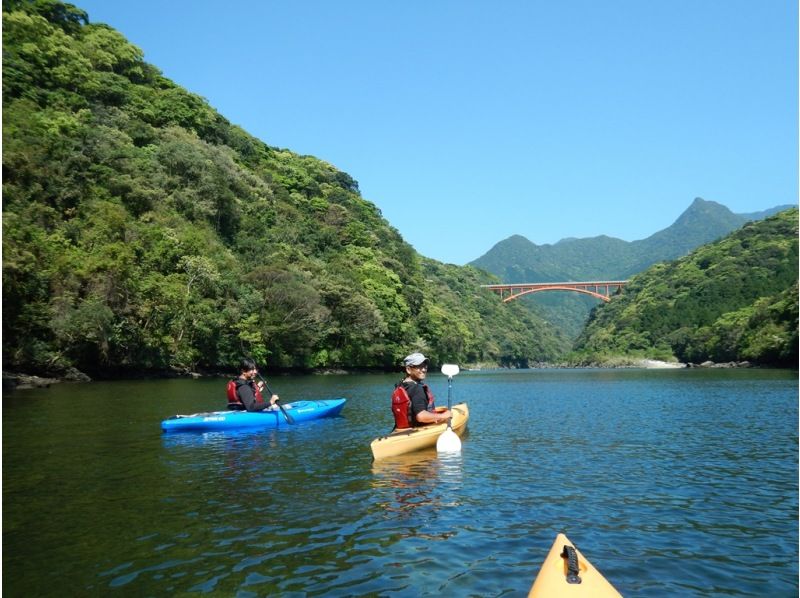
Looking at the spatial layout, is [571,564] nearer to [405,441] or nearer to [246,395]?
[405,441]

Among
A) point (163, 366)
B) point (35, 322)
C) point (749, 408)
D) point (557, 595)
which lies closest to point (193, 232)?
point (163, 366)

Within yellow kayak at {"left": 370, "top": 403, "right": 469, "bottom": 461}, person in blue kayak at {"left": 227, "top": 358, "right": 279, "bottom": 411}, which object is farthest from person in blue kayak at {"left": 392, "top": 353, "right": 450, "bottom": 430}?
person in blue kayak at {"left": 227, "top": 358, "right": 279, "bottom": 411}

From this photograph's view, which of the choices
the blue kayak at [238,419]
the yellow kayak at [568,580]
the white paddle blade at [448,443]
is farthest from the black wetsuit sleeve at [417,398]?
the yellow kayak at [568,580]

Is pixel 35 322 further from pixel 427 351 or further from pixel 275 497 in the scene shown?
pixel 427 351

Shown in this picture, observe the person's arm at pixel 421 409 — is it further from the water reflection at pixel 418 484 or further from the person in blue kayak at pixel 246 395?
the person in blue kayak at pixel 246 395

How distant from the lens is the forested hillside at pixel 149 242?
117ft

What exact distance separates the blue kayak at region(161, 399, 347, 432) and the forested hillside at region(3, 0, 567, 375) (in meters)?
19.8

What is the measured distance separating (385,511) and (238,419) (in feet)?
28.8

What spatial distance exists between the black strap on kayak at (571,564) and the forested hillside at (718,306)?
2417 inches

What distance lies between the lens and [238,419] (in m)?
16.1

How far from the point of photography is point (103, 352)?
36562 mm

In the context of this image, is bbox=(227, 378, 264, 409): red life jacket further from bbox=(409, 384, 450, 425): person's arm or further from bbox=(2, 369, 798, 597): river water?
bbox=(409, 384, 450, 425): person's arm

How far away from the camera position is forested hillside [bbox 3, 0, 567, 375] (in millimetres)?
35594

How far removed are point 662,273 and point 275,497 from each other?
14126cm
